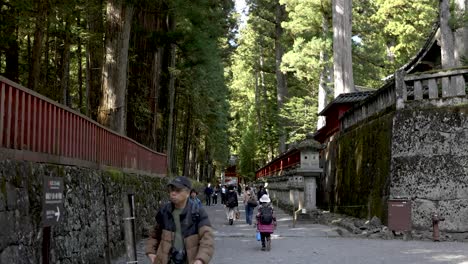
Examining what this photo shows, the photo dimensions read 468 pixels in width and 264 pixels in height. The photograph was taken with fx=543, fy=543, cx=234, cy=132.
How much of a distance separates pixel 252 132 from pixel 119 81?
51930 mm

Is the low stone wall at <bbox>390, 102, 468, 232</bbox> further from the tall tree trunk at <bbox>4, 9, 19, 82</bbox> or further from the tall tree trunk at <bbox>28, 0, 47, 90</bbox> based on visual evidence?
the tall tree trunk at <bbox>4, 9, 19, 82</bbox>

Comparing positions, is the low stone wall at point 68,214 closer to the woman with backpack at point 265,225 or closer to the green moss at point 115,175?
the green moss at point 115,175

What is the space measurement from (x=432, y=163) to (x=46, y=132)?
33.6 feet

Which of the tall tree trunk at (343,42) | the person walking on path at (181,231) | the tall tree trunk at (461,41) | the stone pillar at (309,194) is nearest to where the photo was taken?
the person walking on path at (181,231)

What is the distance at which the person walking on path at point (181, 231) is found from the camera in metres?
4.21

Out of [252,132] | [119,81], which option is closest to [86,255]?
[119,81]

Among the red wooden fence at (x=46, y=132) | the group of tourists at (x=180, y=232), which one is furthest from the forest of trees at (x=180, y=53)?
the group of tourists at (x=180, y=232)

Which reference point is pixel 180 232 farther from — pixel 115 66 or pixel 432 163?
pixel 432 163

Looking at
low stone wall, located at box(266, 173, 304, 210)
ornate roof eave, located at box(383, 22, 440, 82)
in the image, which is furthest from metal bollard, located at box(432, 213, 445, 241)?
ornate roof eave, located at box(383, 22, 440, 82)

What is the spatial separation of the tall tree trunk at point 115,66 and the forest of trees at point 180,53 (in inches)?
1.0

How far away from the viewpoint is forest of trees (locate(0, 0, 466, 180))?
14.0 m

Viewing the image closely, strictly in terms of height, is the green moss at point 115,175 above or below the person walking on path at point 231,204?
above

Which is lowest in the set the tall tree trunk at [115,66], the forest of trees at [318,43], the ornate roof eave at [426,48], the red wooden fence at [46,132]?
the red wooden fence at [46,132]

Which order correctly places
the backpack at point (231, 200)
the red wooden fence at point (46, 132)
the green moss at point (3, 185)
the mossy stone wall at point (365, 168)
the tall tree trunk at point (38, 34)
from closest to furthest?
the green moss at point (3, 185) < the red wooden fence at point (46, 132) < the tall tree trunk at point (38, 34) < the mossy stone wall at point (365, 168) < the backpack at point (231, 200)
